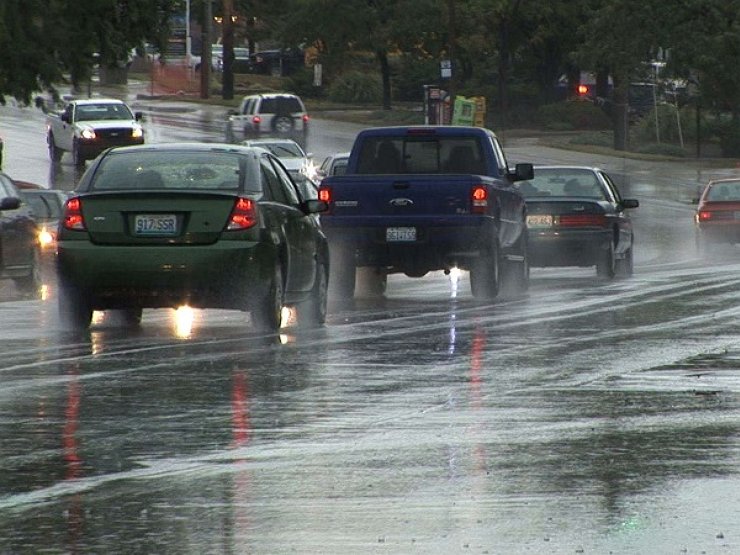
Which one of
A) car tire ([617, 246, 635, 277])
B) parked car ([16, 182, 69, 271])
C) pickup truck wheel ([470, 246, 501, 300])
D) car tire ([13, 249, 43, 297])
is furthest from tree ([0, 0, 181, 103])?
pickup truck wheel ([470, 246, 501, 300])

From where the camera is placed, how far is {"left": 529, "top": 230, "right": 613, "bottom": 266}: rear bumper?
28.3 meters

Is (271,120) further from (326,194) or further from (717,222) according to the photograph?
(326,194)

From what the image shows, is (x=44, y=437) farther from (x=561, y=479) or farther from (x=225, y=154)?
(x=225, y=154)

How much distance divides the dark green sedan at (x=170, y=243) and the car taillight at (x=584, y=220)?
12.2 metres

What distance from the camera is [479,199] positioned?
73.5ft

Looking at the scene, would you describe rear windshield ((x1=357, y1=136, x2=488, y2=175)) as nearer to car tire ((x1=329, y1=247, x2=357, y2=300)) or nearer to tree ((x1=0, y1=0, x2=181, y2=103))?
car tire ((x1=329, y1=247, x2=357, y2=300))

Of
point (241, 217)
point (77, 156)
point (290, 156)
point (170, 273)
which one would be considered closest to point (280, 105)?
point (77, 156)

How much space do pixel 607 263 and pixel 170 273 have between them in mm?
13470

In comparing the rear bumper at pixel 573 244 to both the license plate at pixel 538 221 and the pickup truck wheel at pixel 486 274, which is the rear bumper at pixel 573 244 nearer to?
the license plate at pixel 538 221

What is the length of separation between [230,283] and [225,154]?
4.78 feet

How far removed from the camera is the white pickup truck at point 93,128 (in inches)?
2226

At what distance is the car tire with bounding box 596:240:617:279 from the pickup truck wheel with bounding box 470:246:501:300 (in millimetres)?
5791

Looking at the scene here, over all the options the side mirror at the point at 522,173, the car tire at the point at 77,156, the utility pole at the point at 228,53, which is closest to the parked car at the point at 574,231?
the side mirror at the point at 522,173

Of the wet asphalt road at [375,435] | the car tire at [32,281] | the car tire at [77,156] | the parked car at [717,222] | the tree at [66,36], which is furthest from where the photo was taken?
the car tire at [77,156]
